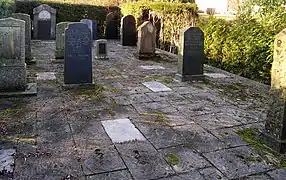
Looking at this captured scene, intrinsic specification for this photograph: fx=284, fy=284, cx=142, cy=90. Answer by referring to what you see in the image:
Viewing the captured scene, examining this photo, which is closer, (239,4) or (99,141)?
(99,141)

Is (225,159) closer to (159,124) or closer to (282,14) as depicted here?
(159,124)

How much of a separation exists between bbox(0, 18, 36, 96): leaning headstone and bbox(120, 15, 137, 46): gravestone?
826 centimetres

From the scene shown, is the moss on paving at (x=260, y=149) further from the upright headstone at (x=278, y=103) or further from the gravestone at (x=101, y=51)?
the gravestone at (x=101, y=51)

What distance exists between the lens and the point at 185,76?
7.66 m

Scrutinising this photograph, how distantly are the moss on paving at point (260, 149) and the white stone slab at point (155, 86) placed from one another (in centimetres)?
267

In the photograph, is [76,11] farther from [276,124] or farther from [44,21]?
[276,124]

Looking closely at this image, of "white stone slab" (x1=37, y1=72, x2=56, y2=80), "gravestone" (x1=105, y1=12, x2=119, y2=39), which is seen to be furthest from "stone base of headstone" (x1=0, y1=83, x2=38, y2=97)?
"gravestone" (x1=105, y1=12, x2=119, y2=39)

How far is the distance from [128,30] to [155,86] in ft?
25.1

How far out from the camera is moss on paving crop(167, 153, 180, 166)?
346 centimetres

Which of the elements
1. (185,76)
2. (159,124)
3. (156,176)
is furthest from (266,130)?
(185,76)

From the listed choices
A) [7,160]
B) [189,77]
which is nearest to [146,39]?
[189,77]

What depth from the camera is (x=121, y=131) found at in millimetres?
4355

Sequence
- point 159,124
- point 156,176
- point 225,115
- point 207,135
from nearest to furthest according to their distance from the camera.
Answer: point 156,176
point 207,135
point 159,124
point 225,115

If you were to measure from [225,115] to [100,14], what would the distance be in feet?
51.2
